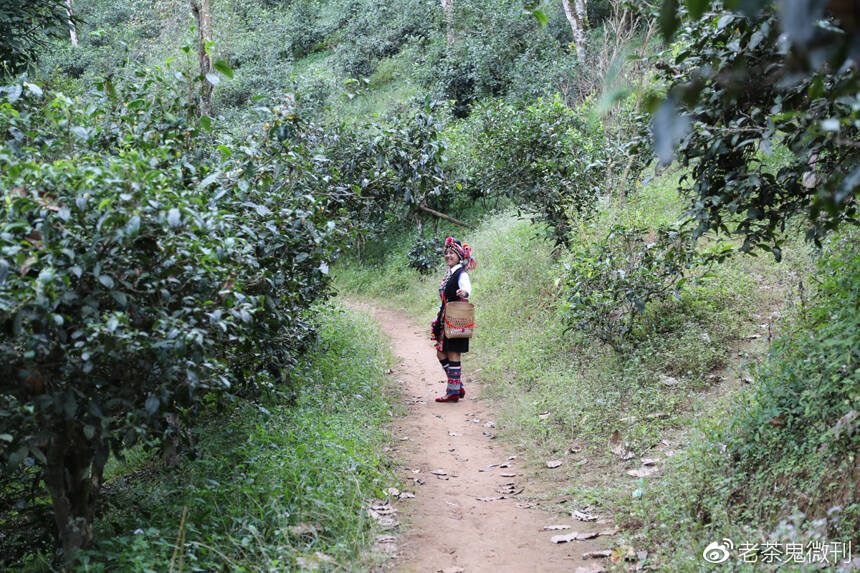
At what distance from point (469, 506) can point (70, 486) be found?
2.90 meters

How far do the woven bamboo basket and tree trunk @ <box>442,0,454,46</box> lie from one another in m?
19.8

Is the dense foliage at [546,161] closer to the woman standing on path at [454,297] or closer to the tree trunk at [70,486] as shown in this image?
the woman standing on path at [454,297]

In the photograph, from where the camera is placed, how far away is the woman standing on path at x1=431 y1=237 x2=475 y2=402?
835 cm

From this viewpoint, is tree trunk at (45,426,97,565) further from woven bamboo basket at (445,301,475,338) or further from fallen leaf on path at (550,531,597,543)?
woven bamboo basket at (445,301,475,338)

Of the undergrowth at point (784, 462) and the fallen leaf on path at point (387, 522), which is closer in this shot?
the undergrowth at point (784, 462)

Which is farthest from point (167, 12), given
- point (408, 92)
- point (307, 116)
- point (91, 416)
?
point (91, 416)

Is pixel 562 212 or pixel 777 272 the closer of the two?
pixel 777 272

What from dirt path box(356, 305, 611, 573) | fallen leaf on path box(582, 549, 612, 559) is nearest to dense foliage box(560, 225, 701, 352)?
dirt path box(356, 305, 611, 573)

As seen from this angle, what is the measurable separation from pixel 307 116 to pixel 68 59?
108ft

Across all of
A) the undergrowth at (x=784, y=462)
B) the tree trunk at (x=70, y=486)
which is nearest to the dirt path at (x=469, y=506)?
the undergrowth at (x=784, y=462)

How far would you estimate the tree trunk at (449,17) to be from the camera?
2580 cm

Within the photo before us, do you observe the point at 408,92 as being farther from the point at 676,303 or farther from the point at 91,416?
the point at 91,416

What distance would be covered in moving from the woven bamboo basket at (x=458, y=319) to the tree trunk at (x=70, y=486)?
15.5 ft

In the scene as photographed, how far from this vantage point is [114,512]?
16.7ft
